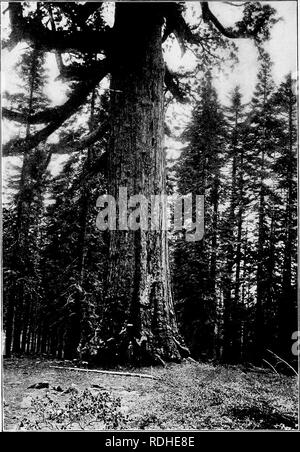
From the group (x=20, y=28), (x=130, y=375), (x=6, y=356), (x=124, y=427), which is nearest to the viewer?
(x=124, y=427)

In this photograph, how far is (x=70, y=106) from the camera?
4.16 metres

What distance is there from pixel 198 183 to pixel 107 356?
214cm

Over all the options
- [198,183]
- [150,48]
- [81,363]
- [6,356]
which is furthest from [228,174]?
[6,356]

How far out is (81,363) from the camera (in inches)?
143

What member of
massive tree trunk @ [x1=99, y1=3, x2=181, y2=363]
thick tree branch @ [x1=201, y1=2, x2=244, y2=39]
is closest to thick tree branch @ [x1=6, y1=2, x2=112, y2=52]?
massive tree trunk @ [x1=99, y1=3, x2=181, y2=363]

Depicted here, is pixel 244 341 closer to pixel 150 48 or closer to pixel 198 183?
pixel 198 183

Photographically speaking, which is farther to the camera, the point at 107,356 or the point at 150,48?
the point at 150,48

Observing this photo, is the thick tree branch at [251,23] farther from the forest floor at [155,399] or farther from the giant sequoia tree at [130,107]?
the forest floor at [155,399]

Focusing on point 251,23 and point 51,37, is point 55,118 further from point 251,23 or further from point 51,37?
point 251,23

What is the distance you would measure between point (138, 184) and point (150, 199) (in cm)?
23

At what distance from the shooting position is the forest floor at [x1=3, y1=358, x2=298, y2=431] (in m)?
2.95

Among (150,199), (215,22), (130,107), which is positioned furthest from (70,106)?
(215,22)

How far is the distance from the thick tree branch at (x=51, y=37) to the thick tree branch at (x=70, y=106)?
275mm

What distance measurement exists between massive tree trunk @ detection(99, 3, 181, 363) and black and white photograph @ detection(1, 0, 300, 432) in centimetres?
2
